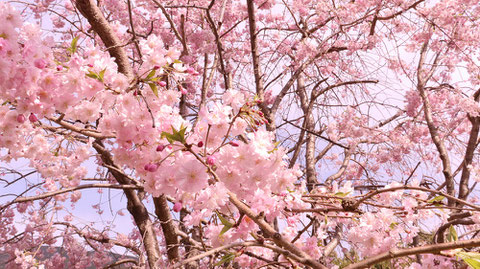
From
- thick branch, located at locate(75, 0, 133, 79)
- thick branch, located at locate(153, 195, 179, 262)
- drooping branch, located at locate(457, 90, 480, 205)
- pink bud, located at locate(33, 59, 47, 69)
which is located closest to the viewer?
pink bud, located at locate(33, 59, 47, 69)

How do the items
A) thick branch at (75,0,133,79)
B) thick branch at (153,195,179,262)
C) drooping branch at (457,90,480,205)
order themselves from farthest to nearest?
1. drooping branch at (457,90,480,205)
2. thick branch at (153,195,179,262)
3. thick branch at (75,0,133,79)

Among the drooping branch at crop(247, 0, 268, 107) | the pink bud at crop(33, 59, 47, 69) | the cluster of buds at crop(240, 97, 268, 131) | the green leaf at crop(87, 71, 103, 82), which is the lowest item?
the cluster of buds at crop(240, 97, 268, 131)

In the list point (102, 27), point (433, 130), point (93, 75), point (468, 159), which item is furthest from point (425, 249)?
point (433, 130)

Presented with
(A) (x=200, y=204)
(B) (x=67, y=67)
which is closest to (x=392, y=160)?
(A) (x=200, y=204)

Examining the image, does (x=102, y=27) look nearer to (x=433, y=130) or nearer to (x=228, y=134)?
(x=228, y=134)

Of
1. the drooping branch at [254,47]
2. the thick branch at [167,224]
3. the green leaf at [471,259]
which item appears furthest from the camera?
the drooping branch at [254,47]

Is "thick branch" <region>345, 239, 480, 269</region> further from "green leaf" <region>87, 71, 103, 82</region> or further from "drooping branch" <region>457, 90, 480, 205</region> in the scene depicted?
"drooping branch" <region>457, 90, 480, 205</region>

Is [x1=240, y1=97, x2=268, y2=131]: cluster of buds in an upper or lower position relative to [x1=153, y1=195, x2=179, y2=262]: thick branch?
lower

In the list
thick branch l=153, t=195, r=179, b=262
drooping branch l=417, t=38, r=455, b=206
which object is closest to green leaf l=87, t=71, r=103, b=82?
thick branch l=153, t=195, r=179, b=262

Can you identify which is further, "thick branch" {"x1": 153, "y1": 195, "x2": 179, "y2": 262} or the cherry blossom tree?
"thick branch" {"x1": 153, "y1": 195, "x2": 179, "y2": 262}

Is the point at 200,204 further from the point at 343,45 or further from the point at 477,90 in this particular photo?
the point at 477,90

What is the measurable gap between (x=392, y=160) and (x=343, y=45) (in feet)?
6.50

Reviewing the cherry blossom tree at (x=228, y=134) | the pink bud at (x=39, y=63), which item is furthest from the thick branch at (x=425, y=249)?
the pink bud at (x=39, y=63)

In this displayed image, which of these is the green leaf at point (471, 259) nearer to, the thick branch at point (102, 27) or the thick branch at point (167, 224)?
the thick branch at point (102, 27)
